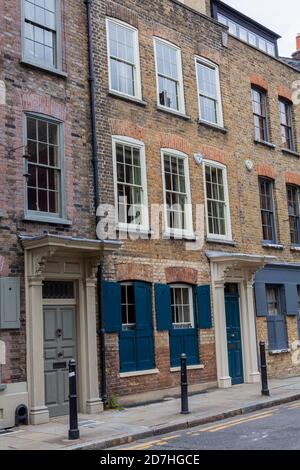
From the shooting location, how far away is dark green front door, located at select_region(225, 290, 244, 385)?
1634 centimetres

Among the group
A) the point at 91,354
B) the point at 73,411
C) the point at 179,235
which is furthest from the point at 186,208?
the point at 73,411

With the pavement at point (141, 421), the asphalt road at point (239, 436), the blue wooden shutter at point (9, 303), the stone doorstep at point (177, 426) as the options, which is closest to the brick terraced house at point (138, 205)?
the blue wooden shutter at point (9, 303)

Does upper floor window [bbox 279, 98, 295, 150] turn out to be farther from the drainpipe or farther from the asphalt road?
the asphalt road

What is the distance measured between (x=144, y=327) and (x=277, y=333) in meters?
6.12

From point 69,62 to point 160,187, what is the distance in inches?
150

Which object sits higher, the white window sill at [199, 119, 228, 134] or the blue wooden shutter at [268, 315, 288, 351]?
the white window sill at [199, 119, 228, 134]

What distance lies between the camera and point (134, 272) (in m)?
13.9

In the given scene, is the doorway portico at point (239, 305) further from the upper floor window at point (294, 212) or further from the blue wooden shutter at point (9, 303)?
the blue wooden shutter at point (9, 303)

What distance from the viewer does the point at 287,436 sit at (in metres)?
9.16

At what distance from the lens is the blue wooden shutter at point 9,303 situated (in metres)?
11.0

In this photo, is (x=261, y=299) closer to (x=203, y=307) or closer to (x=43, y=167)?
(x=203, y=307)

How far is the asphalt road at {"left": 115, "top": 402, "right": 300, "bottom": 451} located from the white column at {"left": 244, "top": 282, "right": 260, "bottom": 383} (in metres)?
5.09

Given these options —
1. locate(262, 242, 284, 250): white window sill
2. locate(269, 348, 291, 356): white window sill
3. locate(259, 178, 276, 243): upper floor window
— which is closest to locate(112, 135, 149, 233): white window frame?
locate(262, 242, 284, 250): white window sill
